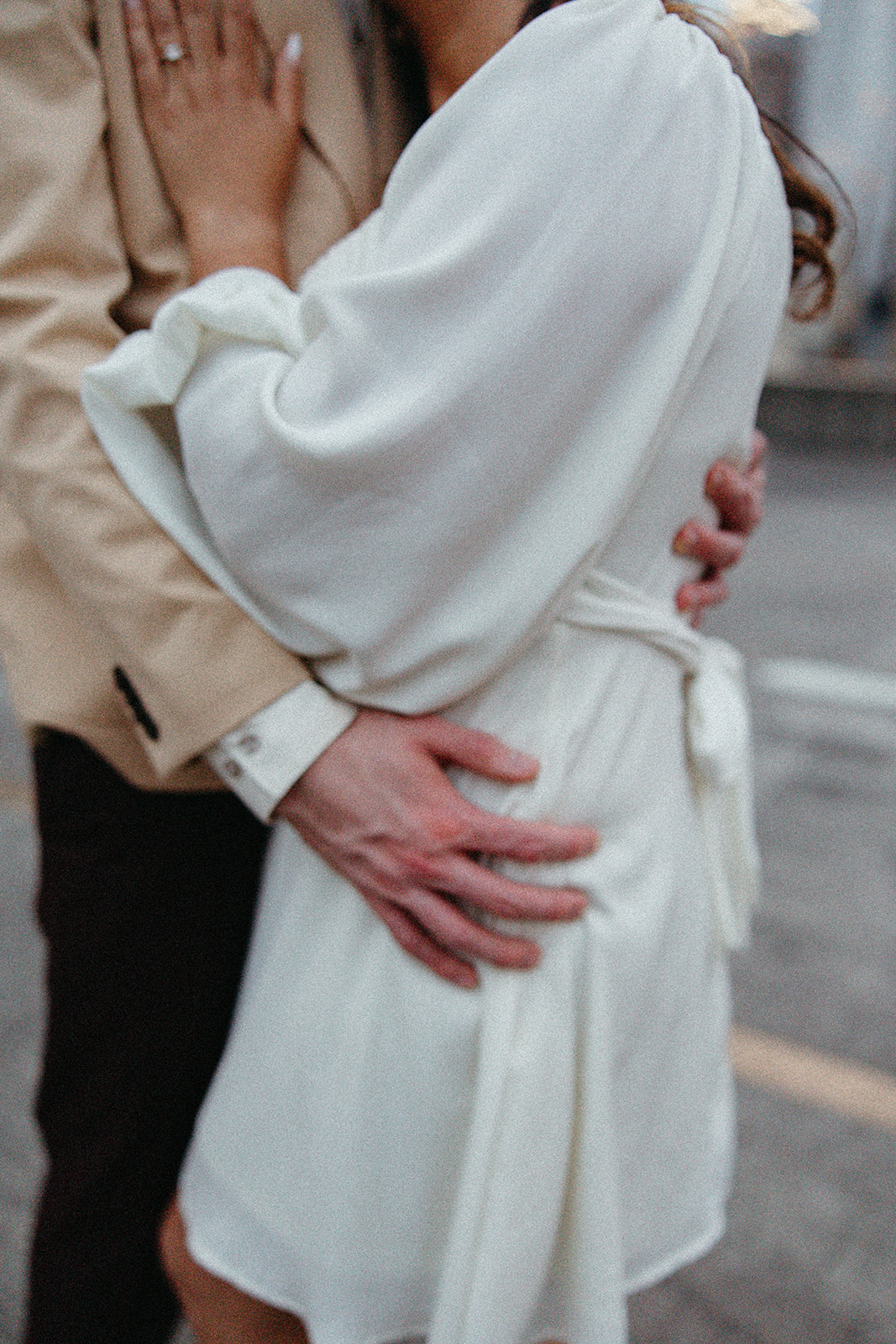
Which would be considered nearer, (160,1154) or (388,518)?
(388,518)

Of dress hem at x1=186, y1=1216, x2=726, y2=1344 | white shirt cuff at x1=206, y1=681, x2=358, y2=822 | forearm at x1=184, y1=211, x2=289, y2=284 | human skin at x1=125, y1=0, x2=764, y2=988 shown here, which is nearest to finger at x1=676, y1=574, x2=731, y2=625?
human skin at x1=125, y1=0, x2=764, y2=988

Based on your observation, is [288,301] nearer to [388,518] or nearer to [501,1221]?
[388,518]

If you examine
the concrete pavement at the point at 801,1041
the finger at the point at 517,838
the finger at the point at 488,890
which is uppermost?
the finger at the point at 517,838

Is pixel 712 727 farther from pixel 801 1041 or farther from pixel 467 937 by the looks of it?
pixel 801 1041

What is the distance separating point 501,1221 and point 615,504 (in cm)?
58

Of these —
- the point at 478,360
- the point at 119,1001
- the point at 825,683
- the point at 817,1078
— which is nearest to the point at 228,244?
the point at 478,360

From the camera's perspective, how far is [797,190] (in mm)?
979

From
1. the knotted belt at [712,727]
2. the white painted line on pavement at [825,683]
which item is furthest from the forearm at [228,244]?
the white painted line on pavement at [825,683]

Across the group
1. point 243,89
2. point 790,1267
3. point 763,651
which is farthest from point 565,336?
point 763,651

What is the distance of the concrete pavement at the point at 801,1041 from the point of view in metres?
1.77

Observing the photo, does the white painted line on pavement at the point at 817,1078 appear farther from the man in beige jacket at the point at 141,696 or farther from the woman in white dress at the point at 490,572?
the man in beige jacket at the point at 141,696

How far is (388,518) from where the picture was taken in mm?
815

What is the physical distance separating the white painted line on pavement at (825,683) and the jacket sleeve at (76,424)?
3834 millimetres

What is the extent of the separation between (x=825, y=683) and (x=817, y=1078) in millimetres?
2574
